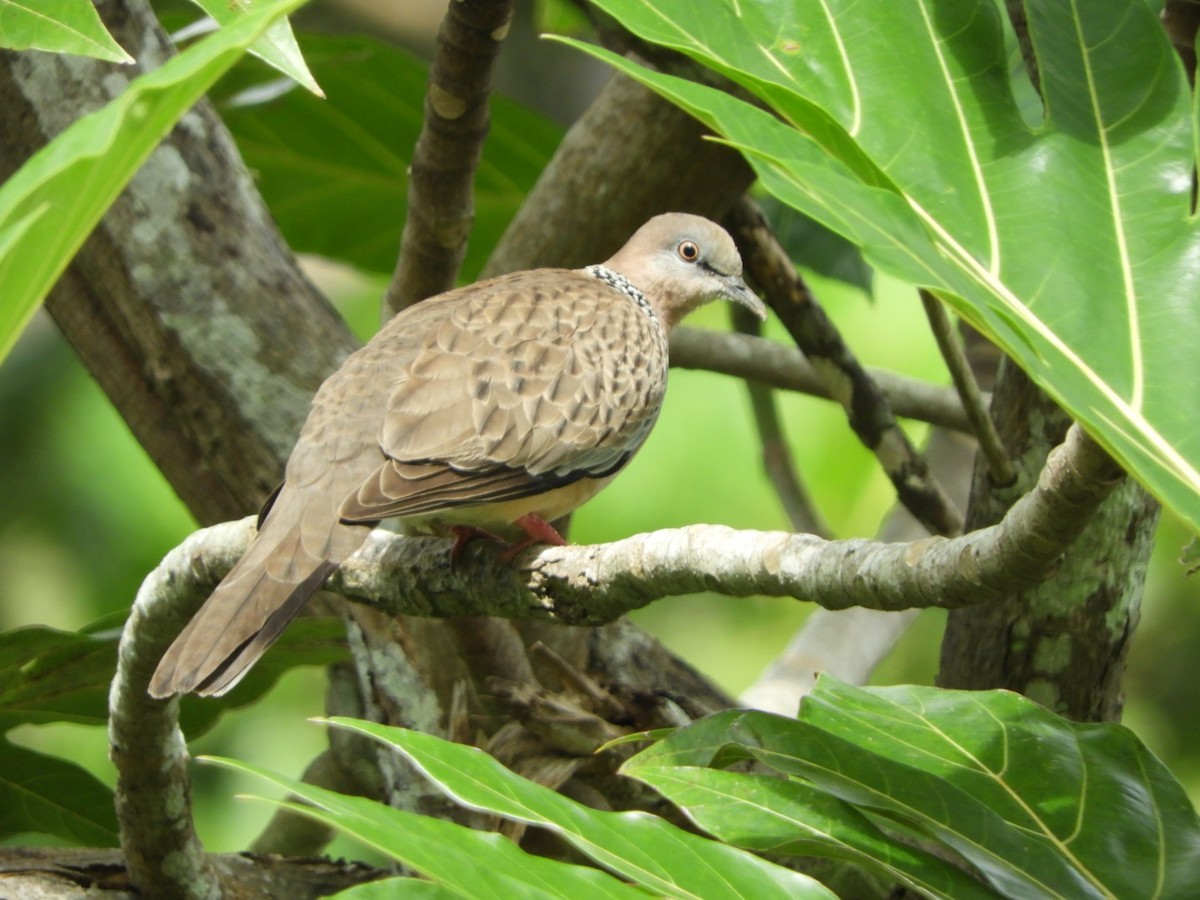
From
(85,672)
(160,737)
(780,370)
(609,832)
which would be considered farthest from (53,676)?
(780,370)

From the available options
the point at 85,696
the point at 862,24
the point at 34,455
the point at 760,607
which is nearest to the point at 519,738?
the point at 85,696

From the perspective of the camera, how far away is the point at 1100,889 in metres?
1.90

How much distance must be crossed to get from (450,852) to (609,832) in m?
0.24

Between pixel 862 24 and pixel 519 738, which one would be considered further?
pixel 519 738

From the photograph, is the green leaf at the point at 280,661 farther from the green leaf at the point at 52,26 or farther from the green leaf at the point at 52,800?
the green leaf at the point at 52,26

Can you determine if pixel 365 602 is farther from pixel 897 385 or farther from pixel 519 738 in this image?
pixel 897 385

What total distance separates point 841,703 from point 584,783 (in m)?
1.08

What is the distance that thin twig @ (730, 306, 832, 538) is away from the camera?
A: 4.36 meters

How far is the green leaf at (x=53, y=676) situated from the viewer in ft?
8.72

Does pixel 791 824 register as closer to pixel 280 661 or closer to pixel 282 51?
pixel 282 51

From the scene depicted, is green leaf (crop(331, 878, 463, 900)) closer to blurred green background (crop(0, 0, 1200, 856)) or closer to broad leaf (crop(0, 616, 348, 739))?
broad leaf (crop(0, 616, 348, 739))

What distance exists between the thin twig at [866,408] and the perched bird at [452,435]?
45cm

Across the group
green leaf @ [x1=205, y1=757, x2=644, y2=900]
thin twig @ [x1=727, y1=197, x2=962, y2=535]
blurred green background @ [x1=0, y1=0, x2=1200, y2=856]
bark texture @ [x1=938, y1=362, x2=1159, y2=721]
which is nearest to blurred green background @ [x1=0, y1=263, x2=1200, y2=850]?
blurred green background @ [x1=0, y1=0, x2=1200, y2=856]

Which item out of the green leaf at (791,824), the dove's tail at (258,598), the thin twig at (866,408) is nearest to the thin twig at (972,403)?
the thin twig at (866,408)
